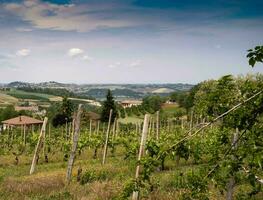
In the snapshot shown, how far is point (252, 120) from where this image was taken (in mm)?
5164

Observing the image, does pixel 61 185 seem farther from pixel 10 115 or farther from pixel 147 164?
pixel 10 115

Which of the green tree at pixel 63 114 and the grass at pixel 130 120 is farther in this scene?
the green tree at pixel 63 114

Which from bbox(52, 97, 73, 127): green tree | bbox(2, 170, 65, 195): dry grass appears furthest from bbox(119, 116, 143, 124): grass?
bbox(2, 170, 65, 195): dry grass

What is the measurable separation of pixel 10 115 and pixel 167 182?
89.7 meters

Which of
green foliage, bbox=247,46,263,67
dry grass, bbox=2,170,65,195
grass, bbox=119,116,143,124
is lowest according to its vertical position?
grass, bbox=119,116,143,124

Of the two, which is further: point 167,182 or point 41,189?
point 167,182

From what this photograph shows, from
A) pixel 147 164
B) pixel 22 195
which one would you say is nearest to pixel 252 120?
pixel 147 164

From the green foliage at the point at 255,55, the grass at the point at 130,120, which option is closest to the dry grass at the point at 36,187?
the green foliage at the point at 255,55

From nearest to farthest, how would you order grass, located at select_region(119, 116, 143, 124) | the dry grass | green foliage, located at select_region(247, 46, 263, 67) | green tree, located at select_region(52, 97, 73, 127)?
green foliage, located at select_region(247, 46, 263, 67)
the dry grass
grass, located at select_region(119, 116, 143, 124)
green tree, located at select_region(52, 97, 73, 127)

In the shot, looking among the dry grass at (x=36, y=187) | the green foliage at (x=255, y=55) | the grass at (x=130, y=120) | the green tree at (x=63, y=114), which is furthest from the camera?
the green tree at (x=63, y=114)

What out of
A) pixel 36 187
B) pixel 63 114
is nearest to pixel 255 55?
pixel 36 187

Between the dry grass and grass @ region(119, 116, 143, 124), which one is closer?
the dry grass

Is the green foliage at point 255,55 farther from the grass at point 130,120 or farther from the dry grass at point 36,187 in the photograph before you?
the grass at point 130,120

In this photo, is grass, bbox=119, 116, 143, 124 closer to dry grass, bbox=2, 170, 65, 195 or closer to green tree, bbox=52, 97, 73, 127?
green tree, bbox=52, 97, 73, 127
